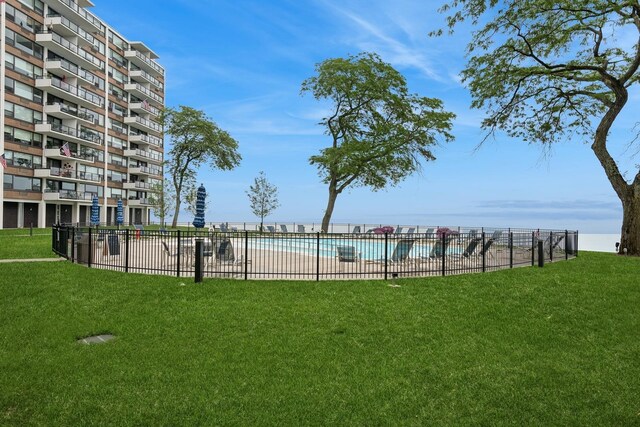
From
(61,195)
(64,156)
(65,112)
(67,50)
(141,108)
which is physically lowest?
(61,195)

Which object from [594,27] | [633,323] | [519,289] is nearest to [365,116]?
[594,27]

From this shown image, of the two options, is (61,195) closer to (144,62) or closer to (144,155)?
(144,155)

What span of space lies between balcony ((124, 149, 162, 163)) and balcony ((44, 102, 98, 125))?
32.6 feet

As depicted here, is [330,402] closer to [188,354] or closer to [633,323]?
[188,354]

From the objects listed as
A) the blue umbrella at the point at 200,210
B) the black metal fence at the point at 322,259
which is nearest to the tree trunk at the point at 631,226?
the black metal fence at the point at 322,259

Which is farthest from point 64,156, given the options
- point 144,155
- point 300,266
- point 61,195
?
point 300,266

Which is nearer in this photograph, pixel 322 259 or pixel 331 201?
pixel 322 259

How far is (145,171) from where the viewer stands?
68688 mm

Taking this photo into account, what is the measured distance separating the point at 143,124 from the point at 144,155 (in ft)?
16.1

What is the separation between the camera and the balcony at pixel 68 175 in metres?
47.2

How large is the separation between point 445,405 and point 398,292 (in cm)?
539

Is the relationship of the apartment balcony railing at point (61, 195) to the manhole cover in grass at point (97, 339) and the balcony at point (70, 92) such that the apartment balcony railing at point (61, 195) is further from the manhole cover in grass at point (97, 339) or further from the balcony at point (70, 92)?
the manhole cover in grass at point (97, 339)

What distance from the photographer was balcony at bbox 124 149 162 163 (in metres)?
65.2

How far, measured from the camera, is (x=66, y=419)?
4.88 m
